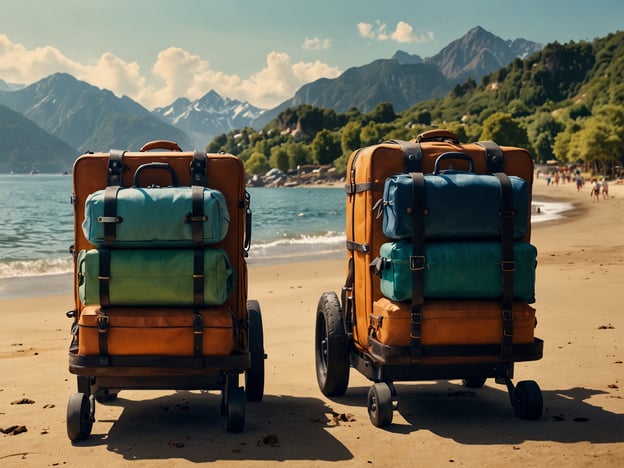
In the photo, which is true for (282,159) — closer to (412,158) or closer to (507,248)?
(412,158)

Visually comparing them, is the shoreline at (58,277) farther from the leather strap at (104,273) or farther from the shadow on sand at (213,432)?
the leather strap at (104,273)

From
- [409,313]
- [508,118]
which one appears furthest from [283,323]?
[508,118]

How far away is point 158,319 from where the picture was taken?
5.04 m

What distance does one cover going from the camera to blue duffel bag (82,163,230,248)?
4934 millimetres

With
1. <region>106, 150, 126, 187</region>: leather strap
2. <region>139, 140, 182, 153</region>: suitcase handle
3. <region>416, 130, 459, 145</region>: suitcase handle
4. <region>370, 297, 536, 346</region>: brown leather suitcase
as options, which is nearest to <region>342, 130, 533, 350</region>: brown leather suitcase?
<region>416, 130, 459, 145</region>: suitcase handle

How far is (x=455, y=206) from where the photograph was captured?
204 inches

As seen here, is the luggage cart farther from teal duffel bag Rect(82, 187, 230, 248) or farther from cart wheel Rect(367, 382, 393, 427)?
teal duffel bag Rect(82, 187, 230, 248)

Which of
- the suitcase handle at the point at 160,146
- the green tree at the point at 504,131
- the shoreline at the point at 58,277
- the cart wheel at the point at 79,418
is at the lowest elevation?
the shoreline at the point at 58,277

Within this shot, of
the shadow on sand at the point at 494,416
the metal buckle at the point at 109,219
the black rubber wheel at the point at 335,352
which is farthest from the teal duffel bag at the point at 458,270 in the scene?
the metal buckle at the point at 109,219

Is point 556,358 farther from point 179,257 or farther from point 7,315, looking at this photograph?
point 7,315

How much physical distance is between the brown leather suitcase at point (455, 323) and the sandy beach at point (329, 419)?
63cm

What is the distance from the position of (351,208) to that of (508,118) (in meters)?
131

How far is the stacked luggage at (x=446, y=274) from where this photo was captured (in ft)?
17.0

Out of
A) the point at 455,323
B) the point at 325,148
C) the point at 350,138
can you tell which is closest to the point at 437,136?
the point at 455,323
